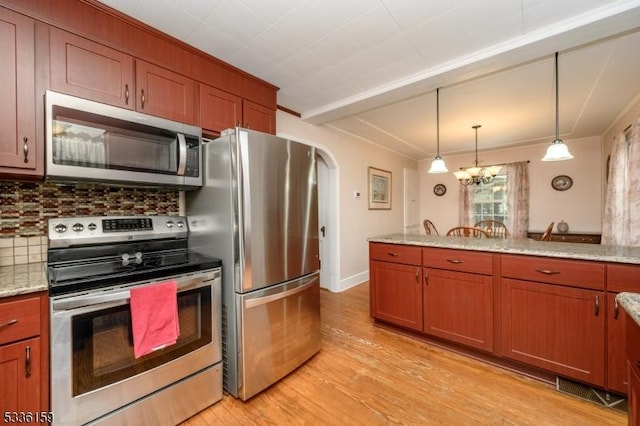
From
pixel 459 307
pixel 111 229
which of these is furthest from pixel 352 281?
pixel 111 229

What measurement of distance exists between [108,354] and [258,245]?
0.93 m

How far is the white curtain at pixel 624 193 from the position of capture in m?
2.66

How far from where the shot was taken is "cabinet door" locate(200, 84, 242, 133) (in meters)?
2.06

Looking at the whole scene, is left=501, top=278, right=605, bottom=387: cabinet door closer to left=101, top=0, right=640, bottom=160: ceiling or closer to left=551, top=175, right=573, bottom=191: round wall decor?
left=101, top=0, right=640, bottom=160: ceiling

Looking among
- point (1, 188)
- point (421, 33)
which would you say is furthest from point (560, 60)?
point (1, 188)

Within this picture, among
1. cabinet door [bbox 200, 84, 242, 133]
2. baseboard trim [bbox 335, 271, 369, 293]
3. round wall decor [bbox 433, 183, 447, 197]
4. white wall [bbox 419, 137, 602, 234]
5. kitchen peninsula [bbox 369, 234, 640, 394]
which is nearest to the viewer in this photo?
kitchen peninsula [bbox 369, 234, 640, 394]

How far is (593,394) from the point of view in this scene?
1.73 metres

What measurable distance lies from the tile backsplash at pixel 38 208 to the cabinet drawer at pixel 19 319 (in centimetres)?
69

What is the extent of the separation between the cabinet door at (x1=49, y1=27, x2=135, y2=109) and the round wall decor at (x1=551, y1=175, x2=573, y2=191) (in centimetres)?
640

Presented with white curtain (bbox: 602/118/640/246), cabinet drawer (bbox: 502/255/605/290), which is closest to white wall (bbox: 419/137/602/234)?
white curtain (bbox: 602/118/640/246)

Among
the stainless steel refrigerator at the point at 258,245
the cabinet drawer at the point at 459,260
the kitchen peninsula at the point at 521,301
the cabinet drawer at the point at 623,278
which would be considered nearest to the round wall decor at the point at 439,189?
the kitchen peninsula at the point at 521,301

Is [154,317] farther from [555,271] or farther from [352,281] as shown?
[352,281]

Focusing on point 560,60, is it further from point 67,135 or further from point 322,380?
point 67,135

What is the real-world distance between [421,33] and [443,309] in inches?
86.0
